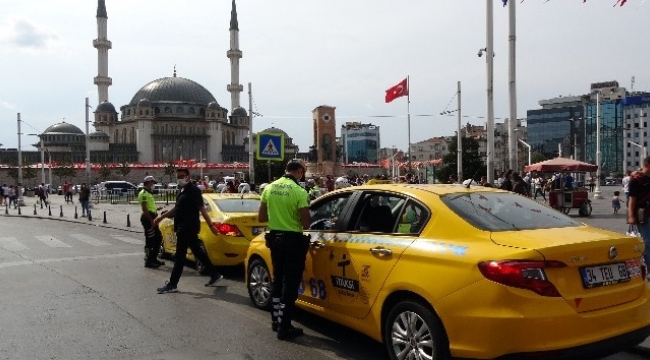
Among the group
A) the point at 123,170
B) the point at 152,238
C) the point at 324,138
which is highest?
the point at 324,138

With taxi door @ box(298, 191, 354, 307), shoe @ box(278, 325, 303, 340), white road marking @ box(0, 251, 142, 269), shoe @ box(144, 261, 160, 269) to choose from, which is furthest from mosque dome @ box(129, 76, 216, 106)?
shoe @ box(278, 325, 303, 340)

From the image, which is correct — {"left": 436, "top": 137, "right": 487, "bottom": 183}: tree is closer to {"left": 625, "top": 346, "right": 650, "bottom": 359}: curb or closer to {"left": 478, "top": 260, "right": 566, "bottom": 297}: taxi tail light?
{"left": 625, "top": 346, "right": 650, "bottom": 359}: curb

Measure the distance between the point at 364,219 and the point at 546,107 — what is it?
15818 centimetres

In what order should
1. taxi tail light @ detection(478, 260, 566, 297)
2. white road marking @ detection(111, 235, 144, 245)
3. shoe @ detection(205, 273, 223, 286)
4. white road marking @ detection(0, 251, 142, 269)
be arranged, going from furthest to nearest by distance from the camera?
white road marking @ detection(111, 235, 144, 245) → white road marking @ detection(0, 251, 142, 269) → shoe @ detection(205, 273, 223, 286) → taxi tail light @ detection(478, 260, 566, 297)

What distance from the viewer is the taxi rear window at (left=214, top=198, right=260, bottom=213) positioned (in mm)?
9703

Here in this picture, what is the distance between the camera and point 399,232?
485 cm

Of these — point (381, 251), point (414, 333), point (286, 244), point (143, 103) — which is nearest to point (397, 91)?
point (286, 244)

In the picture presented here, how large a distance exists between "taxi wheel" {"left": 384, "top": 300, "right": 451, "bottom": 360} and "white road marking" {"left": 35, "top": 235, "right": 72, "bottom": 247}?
12.4 meters

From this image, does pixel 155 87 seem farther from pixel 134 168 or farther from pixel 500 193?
pixel 500 193

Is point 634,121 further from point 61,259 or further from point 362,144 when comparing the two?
point 61,259

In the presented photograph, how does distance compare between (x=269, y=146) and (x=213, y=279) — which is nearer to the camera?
(x=213, y=279)

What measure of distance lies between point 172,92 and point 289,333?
133 meters

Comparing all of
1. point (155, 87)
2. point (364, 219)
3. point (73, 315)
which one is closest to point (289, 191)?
point (364, 219)

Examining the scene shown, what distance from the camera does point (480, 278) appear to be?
3.90 metres
